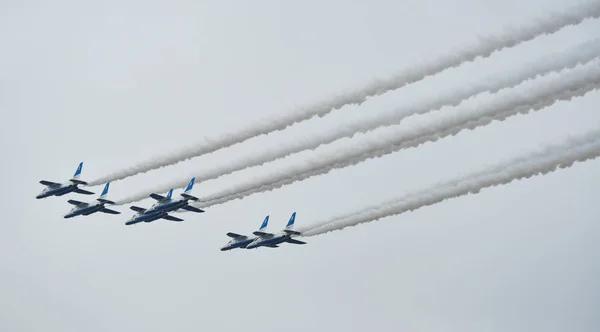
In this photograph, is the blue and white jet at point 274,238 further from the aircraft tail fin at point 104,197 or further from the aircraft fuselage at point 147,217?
the aircraft tail fin at point 104,197

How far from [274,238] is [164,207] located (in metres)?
6.03

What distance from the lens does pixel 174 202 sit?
52875mm

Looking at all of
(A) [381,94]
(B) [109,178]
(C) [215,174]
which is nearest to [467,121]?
(A) [381,94]

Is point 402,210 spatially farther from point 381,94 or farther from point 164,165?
point 164,165

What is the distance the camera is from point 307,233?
152ft

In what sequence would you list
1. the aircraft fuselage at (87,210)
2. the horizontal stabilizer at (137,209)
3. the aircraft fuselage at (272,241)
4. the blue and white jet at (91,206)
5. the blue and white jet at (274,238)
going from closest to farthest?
the blue and white jet at (274,238) < the aircraft fuselage at (272,241) < the horizontal stabilizer at (137,209) < the blue and white jet at (91,206) < the aircraft fuselage at (87,210)

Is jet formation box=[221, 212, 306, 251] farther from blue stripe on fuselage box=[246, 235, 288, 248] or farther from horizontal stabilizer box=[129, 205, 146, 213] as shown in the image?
horizontal stabilizer box=[129, 205, 146, 213]

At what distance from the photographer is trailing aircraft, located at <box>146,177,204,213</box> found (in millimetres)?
52000

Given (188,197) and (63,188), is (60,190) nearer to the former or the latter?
(63,188)

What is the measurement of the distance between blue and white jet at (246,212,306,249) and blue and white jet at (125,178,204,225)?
3345 mm

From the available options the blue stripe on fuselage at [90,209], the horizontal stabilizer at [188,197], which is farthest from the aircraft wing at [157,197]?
the blue stripe on fuselage at [90,209]

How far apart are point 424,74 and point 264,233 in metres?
19.9

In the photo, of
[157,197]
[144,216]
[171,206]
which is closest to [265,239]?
[171,206]

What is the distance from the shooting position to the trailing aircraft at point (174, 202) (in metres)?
52.0
